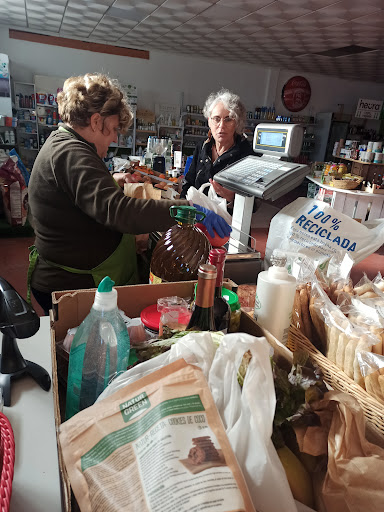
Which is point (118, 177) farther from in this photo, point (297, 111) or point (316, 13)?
point (297, 111)

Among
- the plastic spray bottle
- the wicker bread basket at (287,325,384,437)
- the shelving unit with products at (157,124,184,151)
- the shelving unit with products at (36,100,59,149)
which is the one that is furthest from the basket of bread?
the shelving unit with products at (157,124,184,151)

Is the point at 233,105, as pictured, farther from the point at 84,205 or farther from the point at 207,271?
the point at 207,271

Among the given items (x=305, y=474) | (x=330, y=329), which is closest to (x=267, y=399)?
(x=305, y=474)

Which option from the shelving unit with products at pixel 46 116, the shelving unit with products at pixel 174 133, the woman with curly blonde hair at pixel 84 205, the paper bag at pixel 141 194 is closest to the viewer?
the woman with curly blonde hair at pixel 84 205

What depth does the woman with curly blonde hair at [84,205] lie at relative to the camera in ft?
4.43

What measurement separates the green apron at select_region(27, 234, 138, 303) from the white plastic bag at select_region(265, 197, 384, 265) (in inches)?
28.5

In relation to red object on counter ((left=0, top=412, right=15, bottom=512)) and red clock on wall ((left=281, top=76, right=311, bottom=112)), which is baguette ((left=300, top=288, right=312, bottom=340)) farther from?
red clock on wall ((left=281, top=76, right=311, bottom=112))

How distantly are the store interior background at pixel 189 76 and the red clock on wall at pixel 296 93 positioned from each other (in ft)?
0.43

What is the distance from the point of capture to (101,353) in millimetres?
749

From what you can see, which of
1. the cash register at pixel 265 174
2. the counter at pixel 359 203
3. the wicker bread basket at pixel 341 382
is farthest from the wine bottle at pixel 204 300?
the counter at pixel 359 203

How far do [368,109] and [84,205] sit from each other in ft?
33.1

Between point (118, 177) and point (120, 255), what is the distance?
2.95ft

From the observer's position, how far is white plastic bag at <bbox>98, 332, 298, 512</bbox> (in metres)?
0.52

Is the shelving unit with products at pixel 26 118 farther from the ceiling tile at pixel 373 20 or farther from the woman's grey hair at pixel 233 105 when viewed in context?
the woman's grey hair at pixel 233 105
